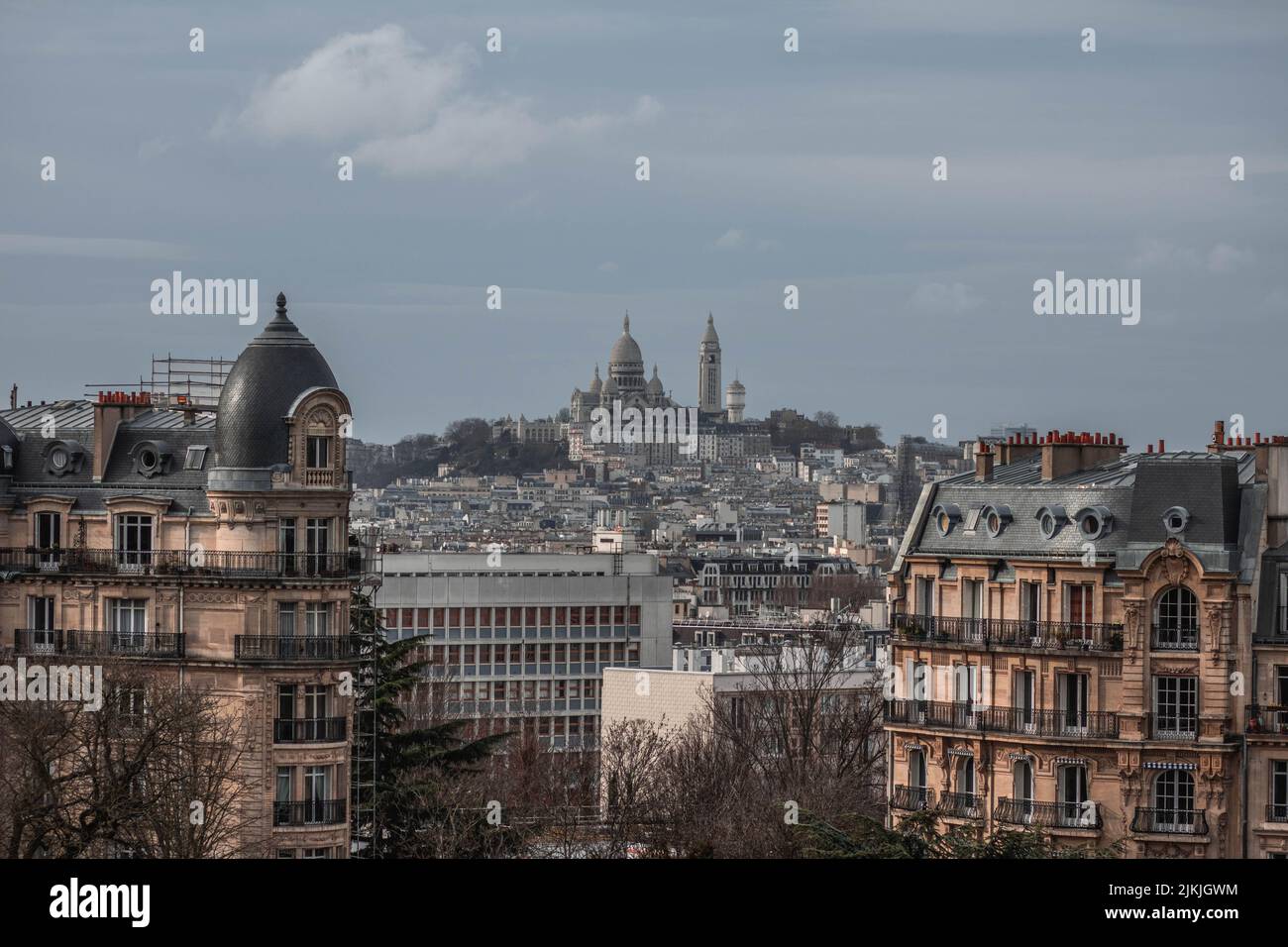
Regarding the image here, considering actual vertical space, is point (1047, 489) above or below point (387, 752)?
above

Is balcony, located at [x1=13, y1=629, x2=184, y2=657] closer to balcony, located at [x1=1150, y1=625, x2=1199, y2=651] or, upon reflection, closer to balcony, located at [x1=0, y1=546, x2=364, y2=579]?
balcony, located at [x1=0, y1=546, x2=364, y2=579]

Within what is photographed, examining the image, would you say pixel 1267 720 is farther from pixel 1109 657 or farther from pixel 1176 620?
pixel 1109 657

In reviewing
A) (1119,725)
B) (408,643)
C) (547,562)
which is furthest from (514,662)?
(1119,725)

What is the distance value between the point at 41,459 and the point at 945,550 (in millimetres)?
20635

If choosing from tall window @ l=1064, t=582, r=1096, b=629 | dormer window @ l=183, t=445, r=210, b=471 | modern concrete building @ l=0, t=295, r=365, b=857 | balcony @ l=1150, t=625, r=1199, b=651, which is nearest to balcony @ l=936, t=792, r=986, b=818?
tall window @ l=1064, t=582, r=1096, b=629

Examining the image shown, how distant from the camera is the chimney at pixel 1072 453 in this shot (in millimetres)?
58344

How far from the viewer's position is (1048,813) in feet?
175

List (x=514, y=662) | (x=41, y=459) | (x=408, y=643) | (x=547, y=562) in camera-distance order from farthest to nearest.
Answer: (x=547, y=562) → (x=514, y=662) → (x=408, y=643) → (x=41, y=459)

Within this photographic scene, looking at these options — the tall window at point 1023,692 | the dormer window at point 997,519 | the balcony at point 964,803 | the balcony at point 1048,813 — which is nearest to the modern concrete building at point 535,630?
the dormer window at point 997,519

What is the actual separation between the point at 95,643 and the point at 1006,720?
19751 millimetres

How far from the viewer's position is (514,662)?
12300cm

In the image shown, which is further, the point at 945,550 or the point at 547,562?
the point at 547,562
